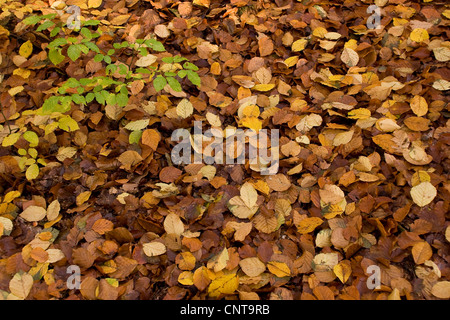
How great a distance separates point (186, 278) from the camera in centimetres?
176

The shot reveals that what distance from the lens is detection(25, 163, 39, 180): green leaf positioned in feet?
6.92

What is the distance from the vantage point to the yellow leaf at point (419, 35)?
253 centimetres

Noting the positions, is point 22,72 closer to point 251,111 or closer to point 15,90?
point 15,90

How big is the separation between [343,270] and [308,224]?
0.90ft

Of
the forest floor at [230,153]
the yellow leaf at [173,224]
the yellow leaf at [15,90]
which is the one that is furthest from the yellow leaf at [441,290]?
the yellow leaf at [15,90]

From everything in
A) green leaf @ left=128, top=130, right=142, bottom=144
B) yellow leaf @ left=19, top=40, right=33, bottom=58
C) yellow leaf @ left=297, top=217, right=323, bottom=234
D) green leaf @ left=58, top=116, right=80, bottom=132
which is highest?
yellow leaf @ left=19, top=40, right=33, bottom=58

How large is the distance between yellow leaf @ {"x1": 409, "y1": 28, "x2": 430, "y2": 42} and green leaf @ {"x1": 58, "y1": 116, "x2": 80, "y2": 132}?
224 centimetres

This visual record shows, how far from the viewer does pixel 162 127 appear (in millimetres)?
2287

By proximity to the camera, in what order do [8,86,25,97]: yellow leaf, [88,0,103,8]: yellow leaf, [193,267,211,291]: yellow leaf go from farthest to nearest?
1. [88,0,103,8]: yellow leaf
2. [8,86,25,97]: yellow leaf
3. [193,267,211,291]: yellow leaf

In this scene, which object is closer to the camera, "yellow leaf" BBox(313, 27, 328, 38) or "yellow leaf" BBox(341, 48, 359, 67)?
"yellow leaf" BBox(341, 48, 359, 67)

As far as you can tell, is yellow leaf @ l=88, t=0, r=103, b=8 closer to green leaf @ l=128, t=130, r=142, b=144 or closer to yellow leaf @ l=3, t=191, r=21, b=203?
green leaf @ l=128, t=130, r=142, b=144

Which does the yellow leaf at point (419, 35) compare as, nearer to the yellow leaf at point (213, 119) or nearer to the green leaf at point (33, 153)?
the yellow leaf at point (213, 119)

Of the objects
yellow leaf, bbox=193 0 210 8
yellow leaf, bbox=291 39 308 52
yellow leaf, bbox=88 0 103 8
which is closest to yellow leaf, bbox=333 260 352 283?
yellow leaf, bbox=291 39 308 52
